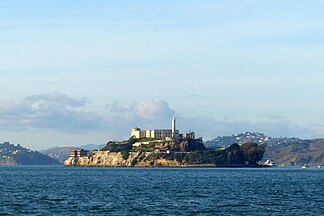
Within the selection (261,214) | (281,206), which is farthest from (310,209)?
(261,214)

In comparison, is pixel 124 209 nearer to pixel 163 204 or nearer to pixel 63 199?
pixel 163 204

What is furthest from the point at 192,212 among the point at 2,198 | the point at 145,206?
the point at 2,198

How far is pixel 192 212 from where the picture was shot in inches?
3238

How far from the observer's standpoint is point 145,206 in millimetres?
89938

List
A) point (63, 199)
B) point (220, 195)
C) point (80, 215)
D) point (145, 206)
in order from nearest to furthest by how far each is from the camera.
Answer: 1. point (80, 215)
2. point (145, 206)
3. point (63, 199)
4. point (220, 195)

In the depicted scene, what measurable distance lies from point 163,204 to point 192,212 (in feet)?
37.2

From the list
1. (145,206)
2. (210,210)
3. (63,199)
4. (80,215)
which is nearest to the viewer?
(80,215)

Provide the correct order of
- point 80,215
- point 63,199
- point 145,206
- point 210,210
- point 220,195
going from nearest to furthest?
1. point 80,215
2. point 210,210
3. point 145,206
4. point 63,199
5. point 220,195

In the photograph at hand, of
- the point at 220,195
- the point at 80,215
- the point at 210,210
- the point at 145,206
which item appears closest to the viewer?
the point at 80,215

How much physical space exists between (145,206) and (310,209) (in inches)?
763

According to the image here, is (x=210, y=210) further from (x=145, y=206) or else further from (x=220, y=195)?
(x=220, y=195)

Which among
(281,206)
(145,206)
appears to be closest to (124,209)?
(145,206)

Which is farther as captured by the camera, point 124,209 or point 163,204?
point 163,204

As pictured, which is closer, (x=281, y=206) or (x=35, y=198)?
(x=281, y=206)
